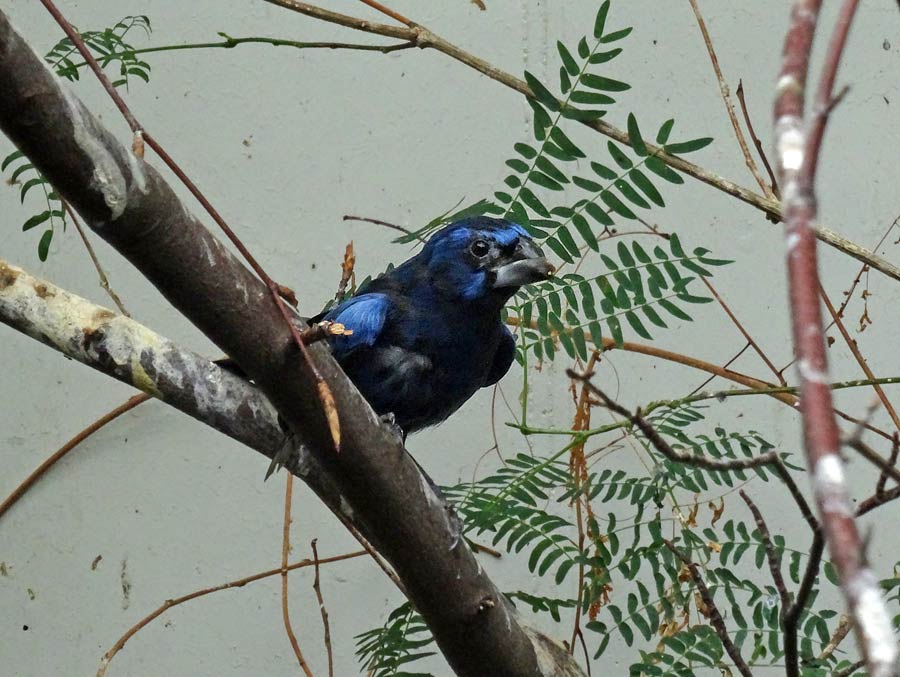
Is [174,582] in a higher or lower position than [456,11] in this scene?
lower

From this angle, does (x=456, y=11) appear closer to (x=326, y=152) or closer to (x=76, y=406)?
(x=326, y=152)

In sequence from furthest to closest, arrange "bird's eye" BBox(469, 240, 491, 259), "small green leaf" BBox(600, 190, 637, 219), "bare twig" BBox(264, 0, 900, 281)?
"bird's eye" BBox(469, 240, 491, 259), "small green leaf" BBox(600, 190, 637, 219), "bare twig" BBox(264, 0, 900, 281)

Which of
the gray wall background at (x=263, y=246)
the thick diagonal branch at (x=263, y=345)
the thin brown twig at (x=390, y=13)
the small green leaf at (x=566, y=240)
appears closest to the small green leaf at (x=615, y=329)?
the small green leaf at (x=566, y=240)

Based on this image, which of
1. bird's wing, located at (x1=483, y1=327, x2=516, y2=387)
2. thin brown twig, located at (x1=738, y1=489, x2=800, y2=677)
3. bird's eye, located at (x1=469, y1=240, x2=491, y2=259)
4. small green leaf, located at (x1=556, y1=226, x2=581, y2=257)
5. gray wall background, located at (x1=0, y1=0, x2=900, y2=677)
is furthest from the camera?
gray wall background, located at (x1=0, y1=0, x2=900, y2=677)

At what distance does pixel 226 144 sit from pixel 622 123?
1.13 metres

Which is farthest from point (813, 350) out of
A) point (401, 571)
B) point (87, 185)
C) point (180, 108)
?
point (180, 108)

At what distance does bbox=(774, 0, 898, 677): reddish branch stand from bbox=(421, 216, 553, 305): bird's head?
1.65m

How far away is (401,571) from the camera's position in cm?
158

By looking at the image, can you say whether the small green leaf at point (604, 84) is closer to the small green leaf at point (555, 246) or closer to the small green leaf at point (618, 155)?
the small green leaf at point (618, 155)

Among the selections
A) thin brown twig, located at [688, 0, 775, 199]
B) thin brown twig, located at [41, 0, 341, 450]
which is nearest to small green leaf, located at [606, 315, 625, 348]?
thin brown twig, located at [688, 0, 775, 199]

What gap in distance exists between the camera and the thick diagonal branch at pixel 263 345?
98 cm

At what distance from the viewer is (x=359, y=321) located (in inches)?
81.8

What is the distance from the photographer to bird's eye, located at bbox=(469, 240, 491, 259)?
86.1 inches

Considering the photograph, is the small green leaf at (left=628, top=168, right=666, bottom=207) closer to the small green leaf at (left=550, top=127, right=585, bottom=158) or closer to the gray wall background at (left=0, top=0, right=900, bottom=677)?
the small green leaf at (left=550, top=127, right=585, bottom=158)
